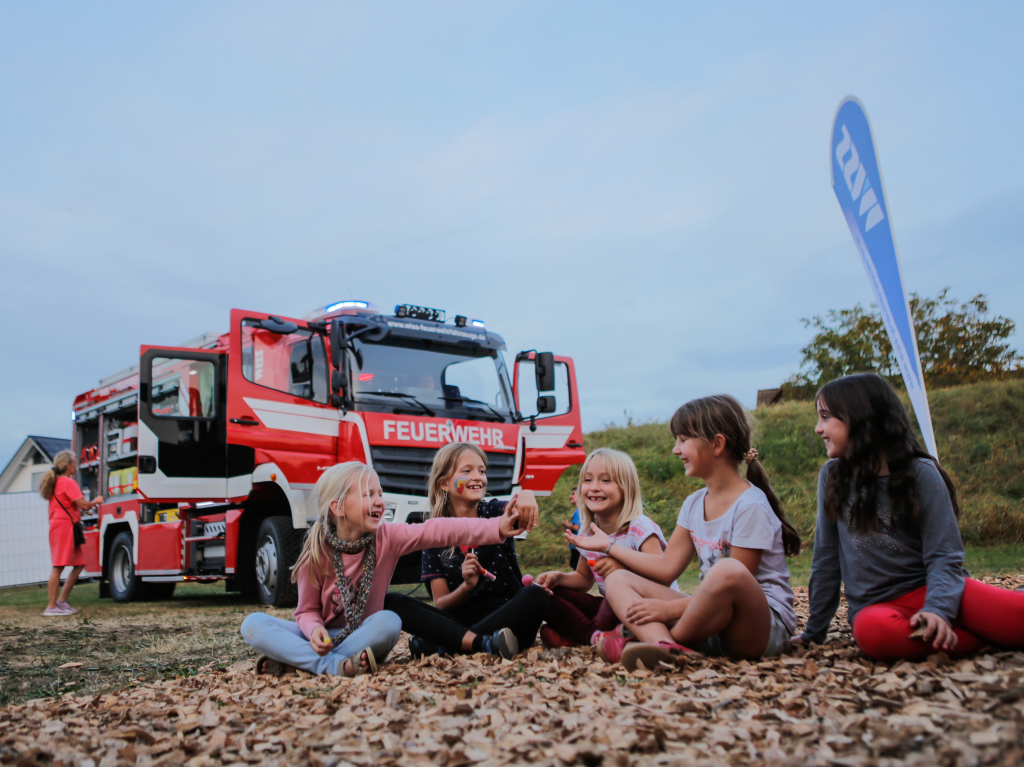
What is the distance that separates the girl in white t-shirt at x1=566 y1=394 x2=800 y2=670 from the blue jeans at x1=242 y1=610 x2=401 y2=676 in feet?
3.19

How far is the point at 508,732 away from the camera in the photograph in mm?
2402

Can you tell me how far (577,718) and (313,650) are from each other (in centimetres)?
181

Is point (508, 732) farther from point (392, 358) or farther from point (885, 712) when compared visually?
point (392, 358)

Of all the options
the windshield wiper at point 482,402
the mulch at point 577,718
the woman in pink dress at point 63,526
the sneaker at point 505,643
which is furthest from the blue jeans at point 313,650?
the woman in pink dress at point 63,526

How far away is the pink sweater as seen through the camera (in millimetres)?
3906

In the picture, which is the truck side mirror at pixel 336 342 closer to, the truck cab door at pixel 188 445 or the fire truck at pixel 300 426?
the fire truck at pixel 300 426

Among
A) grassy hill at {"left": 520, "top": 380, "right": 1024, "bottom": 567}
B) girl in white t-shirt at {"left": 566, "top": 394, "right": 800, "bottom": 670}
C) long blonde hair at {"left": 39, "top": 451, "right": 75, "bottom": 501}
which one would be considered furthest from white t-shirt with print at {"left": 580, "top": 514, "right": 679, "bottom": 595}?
grassy hill at {"left": 520, "top": 380, "right": 1024, "bottom": 567}

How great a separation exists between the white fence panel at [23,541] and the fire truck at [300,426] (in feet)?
32.2

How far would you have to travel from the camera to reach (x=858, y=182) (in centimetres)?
653

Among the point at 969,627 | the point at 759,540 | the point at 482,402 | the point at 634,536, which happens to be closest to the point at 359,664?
the point at 634,536

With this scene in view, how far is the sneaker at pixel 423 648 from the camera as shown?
13.6 ft

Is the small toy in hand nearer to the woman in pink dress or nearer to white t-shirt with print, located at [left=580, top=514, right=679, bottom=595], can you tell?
white t-shirt with print, located at [left=580, top=514, right=679, bottom=595]

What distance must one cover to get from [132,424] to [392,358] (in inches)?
197

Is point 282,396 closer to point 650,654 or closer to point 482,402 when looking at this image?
point 482,402
